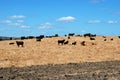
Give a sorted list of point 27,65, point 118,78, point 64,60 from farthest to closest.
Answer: point 64,60 → point 27,65 → point 118,78

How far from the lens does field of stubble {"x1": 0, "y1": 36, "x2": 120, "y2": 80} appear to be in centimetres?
2430

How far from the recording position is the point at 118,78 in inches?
883

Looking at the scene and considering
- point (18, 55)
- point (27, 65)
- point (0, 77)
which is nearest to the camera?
point (0, 77)

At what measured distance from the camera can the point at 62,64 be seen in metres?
32.8

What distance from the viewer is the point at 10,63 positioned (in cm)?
3356

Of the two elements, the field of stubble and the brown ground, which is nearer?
the field of stubble

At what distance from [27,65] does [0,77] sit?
8203 millimetres

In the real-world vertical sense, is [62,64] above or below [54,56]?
below

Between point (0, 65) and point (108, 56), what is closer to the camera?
point (0, 65)

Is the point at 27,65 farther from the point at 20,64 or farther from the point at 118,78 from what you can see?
the point at 118,78

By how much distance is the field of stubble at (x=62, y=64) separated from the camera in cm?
2430

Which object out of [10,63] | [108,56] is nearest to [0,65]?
[10,63]

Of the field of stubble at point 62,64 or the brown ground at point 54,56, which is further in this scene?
the brown ground at point 54,56

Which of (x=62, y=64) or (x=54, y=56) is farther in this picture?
(x=54, y=56)
